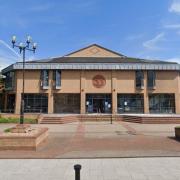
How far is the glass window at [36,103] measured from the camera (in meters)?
38.4

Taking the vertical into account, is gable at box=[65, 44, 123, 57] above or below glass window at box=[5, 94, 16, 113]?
above

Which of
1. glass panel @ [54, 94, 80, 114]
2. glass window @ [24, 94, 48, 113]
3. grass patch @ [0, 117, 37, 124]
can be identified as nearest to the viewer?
grass patch @ [0, 117, 37, 124]

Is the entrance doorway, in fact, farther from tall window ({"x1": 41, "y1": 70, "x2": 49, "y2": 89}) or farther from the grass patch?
the grass patch

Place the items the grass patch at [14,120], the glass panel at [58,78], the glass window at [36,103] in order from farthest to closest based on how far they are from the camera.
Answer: the glass window at [36,103]
the glass panel at [58,78]
the grass patch at [14,120]

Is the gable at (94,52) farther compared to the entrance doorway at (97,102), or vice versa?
the gable at (94,52)

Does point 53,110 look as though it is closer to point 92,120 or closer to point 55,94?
point 55,94

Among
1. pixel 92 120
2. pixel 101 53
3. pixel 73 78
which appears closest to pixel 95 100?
pixel 73 78

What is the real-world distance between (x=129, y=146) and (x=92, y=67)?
25.3m

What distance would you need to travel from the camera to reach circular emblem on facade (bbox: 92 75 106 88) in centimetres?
3809

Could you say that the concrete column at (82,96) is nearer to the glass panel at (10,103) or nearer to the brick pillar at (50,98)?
the brick pillar at (50,98)

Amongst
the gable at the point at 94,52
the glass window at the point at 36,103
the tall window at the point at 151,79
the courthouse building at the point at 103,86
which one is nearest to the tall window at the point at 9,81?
the courthouse building at the point at 103,86
